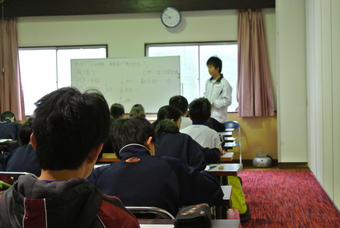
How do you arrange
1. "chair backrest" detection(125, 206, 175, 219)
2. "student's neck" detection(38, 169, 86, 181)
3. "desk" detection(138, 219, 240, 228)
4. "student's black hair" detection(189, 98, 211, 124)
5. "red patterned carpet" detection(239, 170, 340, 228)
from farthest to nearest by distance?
"red patterned carpet" detection(239, 170, 340, 228), "student's black hair" detection(189, 98, 211, 124), "chair backrest" detection(125, 206, 175, 219), "desk" detection(138, 219, 240, 228), "student's neck" detection(38, 169, 86, 181)

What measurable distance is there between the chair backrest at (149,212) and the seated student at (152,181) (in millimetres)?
222

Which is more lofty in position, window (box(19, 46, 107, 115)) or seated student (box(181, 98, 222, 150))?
window (box(19, 46, 107, 115))

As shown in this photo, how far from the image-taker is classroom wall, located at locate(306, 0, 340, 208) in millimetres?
3895

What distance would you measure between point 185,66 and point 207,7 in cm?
101

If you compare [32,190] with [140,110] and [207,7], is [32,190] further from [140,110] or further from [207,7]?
[207,7]

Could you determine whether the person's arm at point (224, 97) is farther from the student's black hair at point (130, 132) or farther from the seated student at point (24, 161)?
the student's black hair at point (130, 132)

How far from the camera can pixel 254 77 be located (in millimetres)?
6641

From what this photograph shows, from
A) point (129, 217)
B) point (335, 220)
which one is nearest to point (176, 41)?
point (335, 220)

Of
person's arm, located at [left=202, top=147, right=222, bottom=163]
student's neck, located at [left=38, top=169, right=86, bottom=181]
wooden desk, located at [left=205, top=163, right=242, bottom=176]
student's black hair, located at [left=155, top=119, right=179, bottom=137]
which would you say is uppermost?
student's neck, located at [left=38, top=169, right=86, bottom=181]

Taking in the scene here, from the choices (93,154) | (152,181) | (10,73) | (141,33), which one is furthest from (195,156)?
(10,73)

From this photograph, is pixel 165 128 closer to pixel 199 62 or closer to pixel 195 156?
pixel 195 156

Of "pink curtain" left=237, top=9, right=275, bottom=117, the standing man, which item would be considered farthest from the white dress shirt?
"pink curtain" left=237, top=9, right=275, bottom=117

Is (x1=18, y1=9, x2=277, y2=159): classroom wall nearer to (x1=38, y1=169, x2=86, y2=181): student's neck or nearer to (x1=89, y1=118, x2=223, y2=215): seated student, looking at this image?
(x1=89, y1=118, x2=223, y2=215): seated student

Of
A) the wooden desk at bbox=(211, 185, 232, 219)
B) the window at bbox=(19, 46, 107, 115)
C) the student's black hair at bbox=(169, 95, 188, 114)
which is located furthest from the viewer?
the window at bbox=(19, 46, 107, 115)
